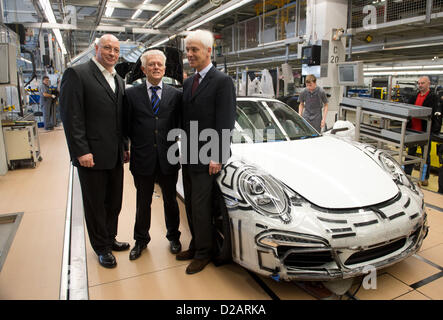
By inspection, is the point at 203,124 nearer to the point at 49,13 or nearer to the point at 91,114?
the point at 91,114

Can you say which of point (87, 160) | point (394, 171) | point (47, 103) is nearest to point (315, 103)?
point (394, 171)

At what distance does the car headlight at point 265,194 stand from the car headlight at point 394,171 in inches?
37.0

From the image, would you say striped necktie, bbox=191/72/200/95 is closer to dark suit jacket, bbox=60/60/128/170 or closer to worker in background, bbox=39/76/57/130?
dark suit jacket, bbox=60/60/128/170

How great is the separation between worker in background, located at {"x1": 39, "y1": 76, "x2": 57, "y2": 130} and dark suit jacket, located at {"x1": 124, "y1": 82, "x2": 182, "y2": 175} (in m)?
8.27

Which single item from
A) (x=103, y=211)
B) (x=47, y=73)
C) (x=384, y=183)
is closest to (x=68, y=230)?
(x=103, y=211)

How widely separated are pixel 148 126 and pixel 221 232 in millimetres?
893

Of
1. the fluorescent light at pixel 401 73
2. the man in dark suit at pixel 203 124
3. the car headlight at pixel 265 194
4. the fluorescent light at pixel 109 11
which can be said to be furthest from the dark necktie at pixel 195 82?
the fluorescent light at pixel 401 73

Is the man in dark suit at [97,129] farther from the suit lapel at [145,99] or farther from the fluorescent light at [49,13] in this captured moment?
the fluorescent light at [49,13]

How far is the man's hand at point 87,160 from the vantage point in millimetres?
2076

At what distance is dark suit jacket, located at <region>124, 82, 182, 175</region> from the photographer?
7.36 feet

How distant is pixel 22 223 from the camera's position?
3.14m

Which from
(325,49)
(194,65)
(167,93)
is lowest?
A: (167,93)
